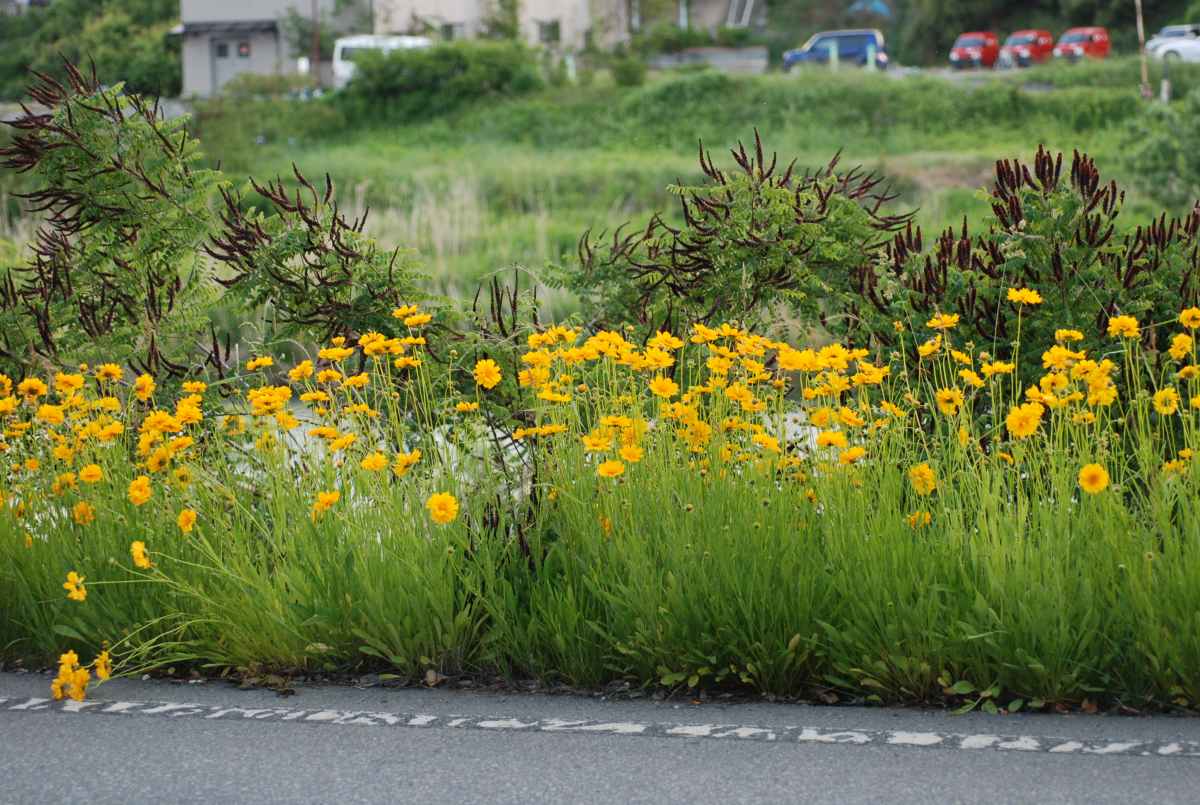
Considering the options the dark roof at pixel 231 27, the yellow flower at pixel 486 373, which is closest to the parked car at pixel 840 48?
the dark roof at pixel 231 27

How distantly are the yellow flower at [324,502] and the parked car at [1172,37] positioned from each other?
46412mm

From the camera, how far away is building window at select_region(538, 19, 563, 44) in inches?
2367

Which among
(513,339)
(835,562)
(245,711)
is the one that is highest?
(513,339)

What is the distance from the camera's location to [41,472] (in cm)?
635

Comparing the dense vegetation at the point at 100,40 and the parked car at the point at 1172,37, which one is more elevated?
the dense vegetation at the point at 100,40

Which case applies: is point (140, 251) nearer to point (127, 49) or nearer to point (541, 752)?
point (541, 752)

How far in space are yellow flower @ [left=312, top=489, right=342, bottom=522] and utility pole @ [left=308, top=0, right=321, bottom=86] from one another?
167 feet

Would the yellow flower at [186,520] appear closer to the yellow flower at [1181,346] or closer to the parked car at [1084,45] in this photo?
the yellow flower at [1181,346]

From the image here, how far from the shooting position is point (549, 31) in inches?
2379

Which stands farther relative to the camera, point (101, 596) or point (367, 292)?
point (367, 292)

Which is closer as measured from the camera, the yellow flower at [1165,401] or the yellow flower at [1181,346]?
the yellow flower at [1165,401]

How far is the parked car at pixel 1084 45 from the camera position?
51.3 m

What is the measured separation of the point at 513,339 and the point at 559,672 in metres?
2.17

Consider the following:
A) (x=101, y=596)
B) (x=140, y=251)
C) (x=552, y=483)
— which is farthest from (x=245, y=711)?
(x=140, y=251)
